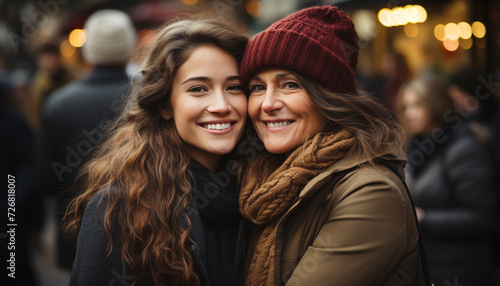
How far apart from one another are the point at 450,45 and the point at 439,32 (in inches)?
7.6

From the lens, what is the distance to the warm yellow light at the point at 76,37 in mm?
13727

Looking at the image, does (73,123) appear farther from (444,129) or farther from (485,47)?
(485,47)

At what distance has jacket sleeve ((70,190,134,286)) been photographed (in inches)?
82.5

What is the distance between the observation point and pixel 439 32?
562 cm

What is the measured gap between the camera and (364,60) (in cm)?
686

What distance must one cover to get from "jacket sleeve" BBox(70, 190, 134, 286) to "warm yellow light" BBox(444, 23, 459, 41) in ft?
15.3

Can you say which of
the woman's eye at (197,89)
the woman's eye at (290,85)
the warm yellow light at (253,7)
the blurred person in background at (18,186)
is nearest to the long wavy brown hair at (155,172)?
the woman's eye at (197,89)

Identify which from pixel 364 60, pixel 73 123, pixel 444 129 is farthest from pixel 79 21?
pixel 444 129

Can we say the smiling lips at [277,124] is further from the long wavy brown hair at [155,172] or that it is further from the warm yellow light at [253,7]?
the warm yellow light at [253,7]

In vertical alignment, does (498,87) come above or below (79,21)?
below

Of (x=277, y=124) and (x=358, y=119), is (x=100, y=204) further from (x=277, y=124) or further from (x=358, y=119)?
(x=358, y=119)

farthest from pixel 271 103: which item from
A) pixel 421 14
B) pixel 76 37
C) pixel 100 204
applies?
pixel 76 37

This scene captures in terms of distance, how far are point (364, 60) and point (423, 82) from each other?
9.10 feet

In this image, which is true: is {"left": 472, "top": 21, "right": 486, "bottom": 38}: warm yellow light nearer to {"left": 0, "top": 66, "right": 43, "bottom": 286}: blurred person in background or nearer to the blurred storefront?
the blurred storefront
